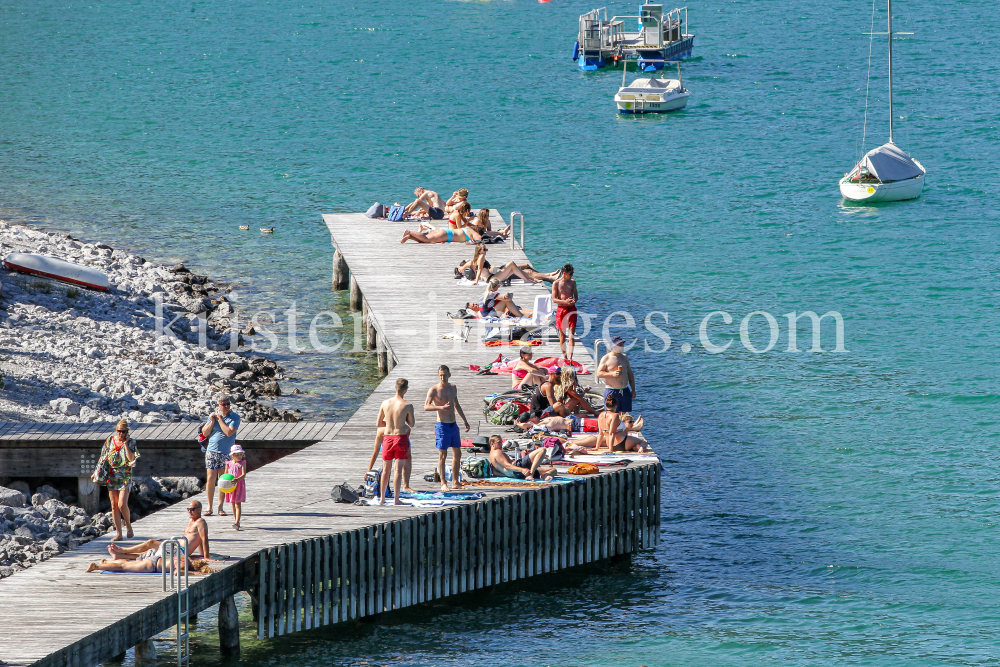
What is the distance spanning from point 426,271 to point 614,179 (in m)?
24.1

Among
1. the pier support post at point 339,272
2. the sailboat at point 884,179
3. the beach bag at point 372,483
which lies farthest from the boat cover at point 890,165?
the beach bag at point 372,483

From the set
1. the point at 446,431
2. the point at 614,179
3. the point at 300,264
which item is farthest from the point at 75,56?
the point at 446,431

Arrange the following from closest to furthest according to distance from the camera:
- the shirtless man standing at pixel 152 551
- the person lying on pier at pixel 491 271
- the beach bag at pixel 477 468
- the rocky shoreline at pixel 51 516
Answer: the shirtless man standing at pixel 152 551 → the rocky shoreline at pixel 51 516 → the beach bag at pixel 477 468 → the person lying on pier at pixel 491 271

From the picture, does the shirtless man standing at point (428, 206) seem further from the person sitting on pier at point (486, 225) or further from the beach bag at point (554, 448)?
the beach bag at point (554, 448)

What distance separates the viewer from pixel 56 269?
29.2m

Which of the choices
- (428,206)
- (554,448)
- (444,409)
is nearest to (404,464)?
(444,409)

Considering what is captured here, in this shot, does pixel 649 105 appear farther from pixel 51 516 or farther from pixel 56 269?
pixel 51 516

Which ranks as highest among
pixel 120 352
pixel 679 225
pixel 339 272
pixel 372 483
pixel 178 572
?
pixel 679 225

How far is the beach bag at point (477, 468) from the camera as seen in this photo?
58.0 feet

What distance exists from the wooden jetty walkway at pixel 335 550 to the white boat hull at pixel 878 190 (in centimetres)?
2955

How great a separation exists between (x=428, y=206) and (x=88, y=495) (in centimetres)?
1618

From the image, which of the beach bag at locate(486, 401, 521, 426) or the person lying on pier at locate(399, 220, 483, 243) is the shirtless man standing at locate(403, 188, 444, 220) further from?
the beach bag at locate(486, 401, 521, 426)

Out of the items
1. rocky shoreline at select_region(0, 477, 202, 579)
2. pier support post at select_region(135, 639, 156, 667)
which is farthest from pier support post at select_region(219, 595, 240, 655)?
rocky shoreline at select_region(0, 477, 202, 579)

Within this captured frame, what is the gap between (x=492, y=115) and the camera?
214ft
